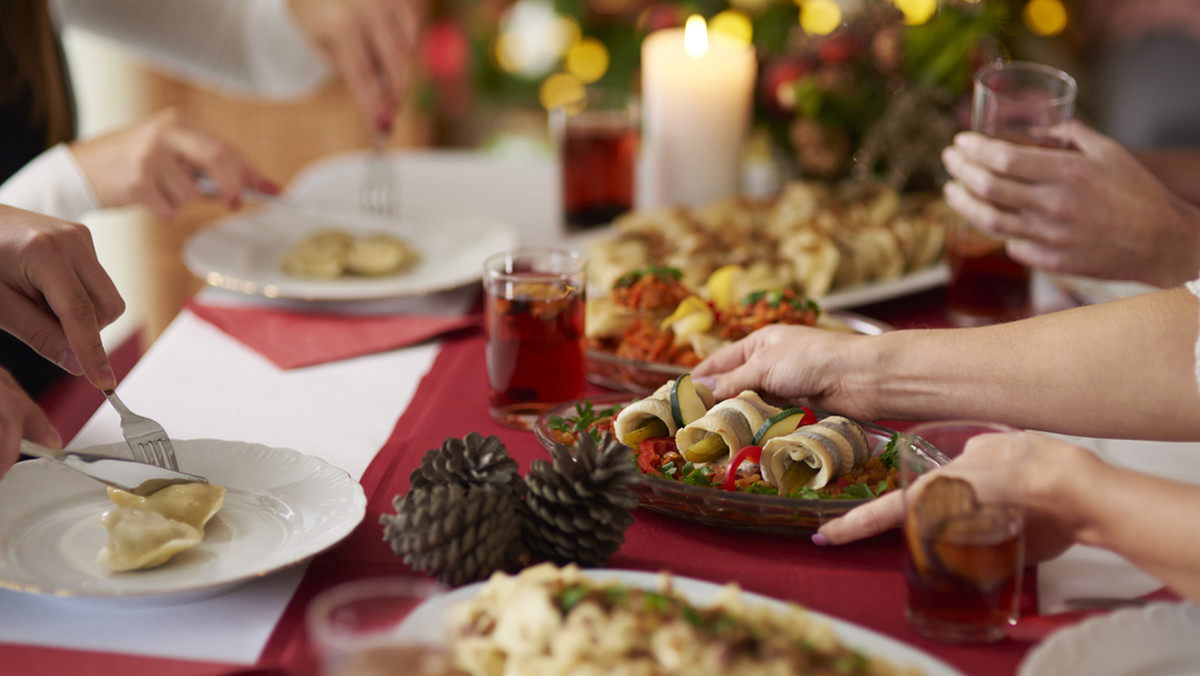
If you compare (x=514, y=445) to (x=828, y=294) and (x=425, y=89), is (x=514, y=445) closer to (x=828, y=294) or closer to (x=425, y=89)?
(x=828, y=294)

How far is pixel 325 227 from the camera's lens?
2.03m

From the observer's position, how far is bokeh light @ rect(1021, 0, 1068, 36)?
4.48 m

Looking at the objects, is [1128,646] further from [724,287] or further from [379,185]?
[379,185]

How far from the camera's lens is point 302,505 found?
39.6 inches

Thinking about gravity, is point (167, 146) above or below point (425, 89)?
above

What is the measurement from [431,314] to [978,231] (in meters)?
0.87

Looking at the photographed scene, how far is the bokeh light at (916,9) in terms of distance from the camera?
6.89 feet

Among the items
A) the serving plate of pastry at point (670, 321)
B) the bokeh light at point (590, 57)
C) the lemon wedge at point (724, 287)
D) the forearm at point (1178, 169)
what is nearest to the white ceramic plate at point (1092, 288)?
the serving plate of pastry at point (670, 321)

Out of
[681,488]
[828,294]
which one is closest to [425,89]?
[828,294]

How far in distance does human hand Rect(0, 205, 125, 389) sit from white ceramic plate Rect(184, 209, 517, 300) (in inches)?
22.1

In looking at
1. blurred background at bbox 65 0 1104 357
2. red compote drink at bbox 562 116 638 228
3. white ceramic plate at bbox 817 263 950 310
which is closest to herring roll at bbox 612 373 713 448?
white ceramic plate at bbox 817 263 950 310

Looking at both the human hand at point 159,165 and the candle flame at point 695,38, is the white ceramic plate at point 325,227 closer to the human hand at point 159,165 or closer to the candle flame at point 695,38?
the human hand at point 159,165

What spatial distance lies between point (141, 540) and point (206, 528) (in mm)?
80

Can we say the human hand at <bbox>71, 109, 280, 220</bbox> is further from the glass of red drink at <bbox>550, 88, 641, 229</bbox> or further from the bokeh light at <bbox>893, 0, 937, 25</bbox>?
the bokeh light at <bbox>893, 0, 937, 25</bbox>
